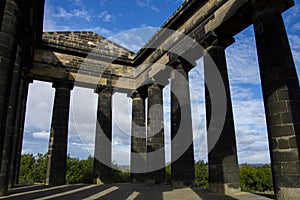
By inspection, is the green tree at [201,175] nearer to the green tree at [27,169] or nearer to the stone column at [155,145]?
the stone column at [155,145]

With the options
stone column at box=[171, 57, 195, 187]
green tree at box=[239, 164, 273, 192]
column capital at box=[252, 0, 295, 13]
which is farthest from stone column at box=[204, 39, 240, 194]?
green tree at box=[239, 164, 273, 192]

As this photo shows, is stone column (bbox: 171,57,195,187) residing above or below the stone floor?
above

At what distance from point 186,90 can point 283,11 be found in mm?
5887

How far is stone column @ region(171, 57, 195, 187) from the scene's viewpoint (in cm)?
1139

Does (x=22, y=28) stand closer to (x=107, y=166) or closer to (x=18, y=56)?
(x=18, y=56)

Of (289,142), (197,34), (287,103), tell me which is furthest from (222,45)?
(289,142)

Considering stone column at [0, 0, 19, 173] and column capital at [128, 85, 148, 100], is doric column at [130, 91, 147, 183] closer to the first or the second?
column capital at [128, 85, 148, 100]

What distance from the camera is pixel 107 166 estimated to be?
1570cm

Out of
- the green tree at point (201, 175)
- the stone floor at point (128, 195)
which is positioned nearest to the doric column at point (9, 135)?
the stone floor at point (128, 195)

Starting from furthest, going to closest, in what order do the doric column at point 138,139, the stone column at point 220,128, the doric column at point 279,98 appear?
the doric column at point 138,139
the stone column at point 220,128
the doric column at point 279,98

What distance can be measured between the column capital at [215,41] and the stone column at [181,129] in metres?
2.38

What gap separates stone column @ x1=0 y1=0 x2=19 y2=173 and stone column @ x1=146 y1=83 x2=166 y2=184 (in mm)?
9238

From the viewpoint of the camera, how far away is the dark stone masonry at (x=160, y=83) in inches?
269

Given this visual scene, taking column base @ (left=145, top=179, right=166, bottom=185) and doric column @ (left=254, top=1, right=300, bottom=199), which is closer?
doric column @ (left=254, top=1, right=300, bottom=199)
